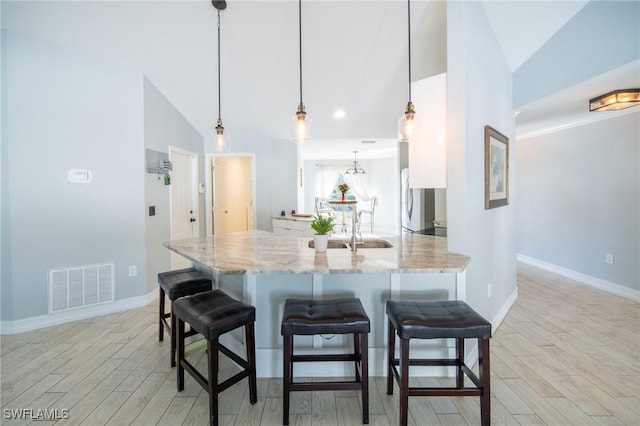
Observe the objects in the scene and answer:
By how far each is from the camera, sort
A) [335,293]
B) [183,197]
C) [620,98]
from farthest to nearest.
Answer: [183,197], [620,98], [335,293]

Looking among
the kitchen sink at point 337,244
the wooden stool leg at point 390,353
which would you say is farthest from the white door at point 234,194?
the wooden stool leg at point 390,353

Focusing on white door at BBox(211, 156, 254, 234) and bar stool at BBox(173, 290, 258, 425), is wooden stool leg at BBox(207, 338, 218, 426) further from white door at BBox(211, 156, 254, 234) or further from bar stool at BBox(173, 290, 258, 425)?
white door at BBox(211, 156, 254, 234)

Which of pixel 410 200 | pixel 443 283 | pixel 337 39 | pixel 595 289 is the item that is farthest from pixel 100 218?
pixel 595 289

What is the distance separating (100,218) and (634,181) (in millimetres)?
5987

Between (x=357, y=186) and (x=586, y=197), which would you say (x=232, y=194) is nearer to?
(x=357, y=186)

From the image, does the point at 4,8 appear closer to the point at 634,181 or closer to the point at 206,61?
the point at 206,61

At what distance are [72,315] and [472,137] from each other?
4082mm

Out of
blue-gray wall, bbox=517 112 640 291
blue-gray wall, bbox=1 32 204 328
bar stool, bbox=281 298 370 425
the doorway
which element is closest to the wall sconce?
blue-gray wall, bbox=517 112 640 291

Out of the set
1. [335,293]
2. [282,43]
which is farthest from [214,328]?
[282,43]

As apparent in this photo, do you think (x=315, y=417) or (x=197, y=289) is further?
(x=197, y=289)

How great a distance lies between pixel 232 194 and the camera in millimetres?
6184

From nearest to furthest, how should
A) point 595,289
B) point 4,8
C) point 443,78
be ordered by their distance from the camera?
1. point 443,78
2. point 4,8
3. point 595,289

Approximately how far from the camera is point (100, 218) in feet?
10.7

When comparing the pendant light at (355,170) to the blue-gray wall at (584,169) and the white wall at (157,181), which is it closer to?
the blue-gray wall at (584,169)
